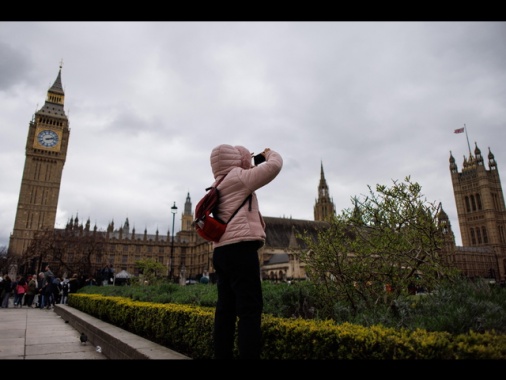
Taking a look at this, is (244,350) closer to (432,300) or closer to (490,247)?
(432,300)

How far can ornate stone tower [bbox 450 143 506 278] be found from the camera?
91.4m

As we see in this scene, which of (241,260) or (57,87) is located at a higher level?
(57,87)

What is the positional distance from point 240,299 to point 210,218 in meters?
0.72

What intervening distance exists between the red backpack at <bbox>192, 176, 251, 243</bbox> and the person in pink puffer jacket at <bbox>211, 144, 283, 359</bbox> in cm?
4

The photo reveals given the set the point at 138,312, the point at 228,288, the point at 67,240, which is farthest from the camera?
the point at 67,240

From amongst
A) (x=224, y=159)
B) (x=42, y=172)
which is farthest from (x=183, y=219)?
(x=224, y=159)

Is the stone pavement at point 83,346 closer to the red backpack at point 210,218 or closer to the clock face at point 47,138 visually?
the red backpack at point 210,218

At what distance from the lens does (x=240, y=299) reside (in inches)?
101

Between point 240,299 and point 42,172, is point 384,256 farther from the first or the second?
point 42,172

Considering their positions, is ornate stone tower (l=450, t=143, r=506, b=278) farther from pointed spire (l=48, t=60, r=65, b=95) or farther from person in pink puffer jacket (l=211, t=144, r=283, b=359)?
pointed spire (l=48, t=60, r=65, b=95)

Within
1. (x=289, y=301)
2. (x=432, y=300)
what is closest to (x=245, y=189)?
(x=432, y=300)

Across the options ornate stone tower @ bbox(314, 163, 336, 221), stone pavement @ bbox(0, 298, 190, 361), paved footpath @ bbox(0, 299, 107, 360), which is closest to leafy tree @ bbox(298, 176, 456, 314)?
stone pavement @ bbox(0, 298, 190, 361)
